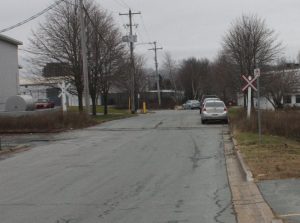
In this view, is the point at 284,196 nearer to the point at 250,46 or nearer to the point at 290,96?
the point at 250,46

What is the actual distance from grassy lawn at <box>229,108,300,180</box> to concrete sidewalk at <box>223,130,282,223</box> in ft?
1.27

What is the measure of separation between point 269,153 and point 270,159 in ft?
4.70

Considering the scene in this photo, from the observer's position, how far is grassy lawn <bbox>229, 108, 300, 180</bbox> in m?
12.6

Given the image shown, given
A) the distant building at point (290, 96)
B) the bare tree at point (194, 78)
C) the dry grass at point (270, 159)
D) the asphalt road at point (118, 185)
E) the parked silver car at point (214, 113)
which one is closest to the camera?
the asphalt road at point (118, 185)

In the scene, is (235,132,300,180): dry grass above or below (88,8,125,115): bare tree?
below

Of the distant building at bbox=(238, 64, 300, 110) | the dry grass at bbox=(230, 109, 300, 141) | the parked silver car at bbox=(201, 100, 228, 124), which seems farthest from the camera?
the distant building at bbox=(238, 64, 300, 110)

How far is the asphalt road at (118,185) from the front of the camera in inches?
362

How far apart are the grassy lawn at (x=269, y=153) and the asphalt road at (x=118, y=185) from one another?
33.0 inches

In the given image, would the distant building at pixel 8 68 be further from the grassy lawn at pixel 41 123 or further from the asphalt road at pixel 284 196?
the asphalt road at pixel 284 196

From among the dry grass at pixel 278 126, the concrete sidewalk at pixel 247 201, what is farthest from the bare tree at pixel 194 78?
the concrete sidewalk at pixel 247 201

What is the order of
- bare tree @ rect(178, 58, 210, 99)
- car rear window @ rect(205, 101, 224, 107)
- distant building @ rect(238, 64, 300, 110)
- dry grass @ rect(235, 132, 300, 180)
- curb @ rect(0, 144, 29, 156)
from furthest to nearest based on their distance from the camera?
1. bare tree @ rect(178, 58, 210, 99)
2. distant building @ rect(238, 64, 300, 110)
3. car rear window @ rect(205, 101, 224, 107)
4. curb @ rect(0, 144, 29, 156)
5. dry grass @ rect(235, 132, 300, 180)

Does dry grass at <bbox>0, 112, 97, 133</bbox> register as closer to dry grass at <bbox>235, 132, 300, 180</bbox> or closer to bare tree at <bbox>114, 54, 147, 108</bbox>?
dry grass at <bbox>235, 132, 300, 180</bbox>

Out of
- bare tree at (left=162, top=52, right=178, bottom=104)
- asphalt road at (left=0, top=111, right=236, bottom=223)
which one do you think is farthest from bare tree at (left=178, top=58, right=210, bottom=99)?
asphalt road at (left=0, top=111, right=236, bottom=223)

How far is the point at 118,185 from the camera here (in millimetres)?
12422
